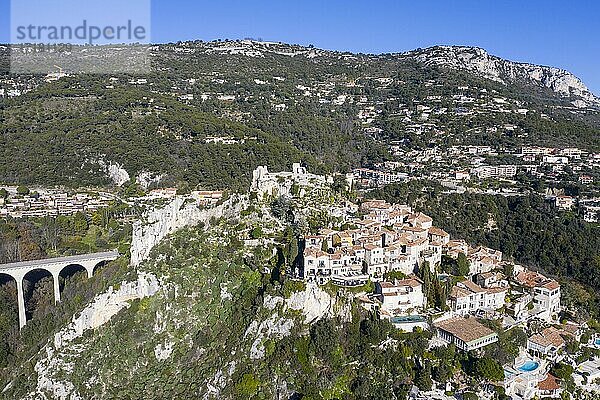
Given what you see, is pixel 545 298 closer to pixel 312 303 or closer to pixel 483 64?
pixel 312 303

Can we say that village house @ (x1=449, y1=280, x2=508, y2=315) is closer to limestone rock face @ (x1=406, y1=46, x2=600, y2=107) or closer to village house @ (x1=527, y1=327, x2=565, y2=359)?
village house @ (x1=527, y1=327, x2=565, y2=359)

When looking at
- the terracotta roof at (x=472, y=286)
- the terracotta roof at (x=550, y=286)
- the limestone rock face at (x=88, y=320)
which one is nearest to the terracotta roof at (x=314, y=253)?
the terracotta roof at (x=472, y=286)

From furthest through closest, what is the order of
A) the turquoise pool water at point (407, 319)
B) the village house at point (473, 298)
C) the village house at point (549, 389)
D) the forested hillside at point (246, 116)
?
the forested hillside at point (246, 116), the village house at point (473, 298), the turquoise pool water at point (407, 319), the village house at point (549, 389)

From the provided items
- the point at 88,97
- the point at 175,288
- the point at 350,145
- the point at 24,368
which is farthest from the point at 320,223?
the point at 88,97

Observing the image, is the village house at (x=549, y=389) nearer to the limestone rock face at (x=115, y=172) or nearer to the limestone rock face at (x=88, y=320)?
the limestone rock face at (x=88, y=320)

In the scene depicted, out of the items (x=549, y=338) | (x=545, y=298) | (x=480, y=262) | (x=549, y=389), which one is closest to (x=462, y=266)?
(x=480, y=262)

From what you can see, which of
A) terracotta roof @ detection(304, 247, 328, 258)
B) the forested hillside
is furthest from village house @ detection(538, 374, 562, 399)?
the forested hillside

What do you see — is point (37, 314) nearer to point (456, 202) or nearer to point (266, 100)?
point (456, 202)
